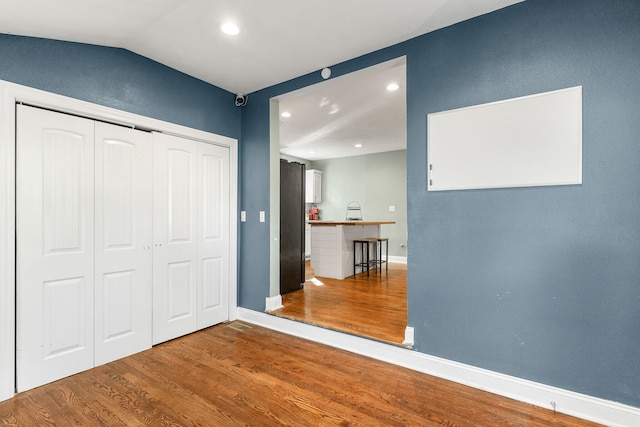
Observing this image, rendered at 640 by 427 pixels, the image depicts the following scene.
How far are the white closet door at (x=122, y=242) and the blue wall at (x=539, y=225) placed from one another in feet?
7.95

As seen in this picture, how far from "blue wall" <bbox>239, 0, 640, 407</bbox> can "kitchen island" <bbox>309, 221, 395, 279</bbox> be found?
2761 mm

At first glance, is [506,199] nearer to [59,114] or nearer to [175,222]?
[175,222]

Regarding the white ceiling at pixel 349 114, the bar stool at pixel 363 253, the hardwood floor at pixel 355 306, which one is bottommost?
the hardwood floor at pixel 355 306

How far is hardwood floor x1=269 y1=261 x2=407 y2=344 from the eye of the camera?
296 centimetres

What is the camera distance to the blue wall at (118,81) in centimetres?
218

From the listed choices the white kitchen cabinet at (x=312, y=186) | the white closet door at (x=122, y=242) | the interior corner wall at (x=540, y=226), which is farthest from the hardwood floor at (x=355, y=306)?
the white kitchen cabinet at (x=312, y=186)

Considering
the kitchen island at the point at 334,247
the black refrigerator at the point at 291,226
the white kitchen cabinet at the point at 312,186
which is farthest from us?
the white kitchen cabinet at the point at 312,186

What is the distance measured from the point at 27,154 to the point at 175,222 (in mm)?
1231

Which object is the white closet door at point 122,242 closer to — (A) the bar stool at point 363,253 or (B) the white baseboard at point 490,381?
(B) the white baseboard at point 490,381

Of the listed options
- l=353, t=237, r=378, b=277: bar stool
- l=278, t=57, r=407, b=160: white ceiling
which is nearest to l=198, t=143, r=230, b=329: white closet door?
l=278, t=57, r=407, b=160: white ceiling

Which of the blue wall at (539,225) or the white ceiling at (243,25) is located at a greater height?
the white ceiling at (243,25)

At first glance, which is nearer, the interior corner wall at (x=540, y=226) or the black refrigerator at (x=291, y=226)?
the interior corner wall at (x=540, y=226)

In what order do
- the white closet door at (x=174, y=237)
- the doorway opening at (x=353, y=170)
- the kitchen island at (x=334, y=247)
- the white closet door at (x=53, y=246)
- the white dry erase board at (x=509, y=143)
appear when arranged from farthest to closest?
the kitchen island at (x=334, y=247) → the doorway opening at (x=353, y=170) → the white closet door at (x=174, y=237) → the white closet door at (x=53, y=246) → the white dry erase board at (x=509, y=143)

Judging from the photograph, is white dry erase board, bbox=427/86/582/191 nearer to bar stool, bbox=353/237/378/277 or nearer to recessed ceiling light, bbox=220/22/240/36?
recessed ceiling light, bbox=220/22/240/36
